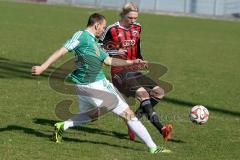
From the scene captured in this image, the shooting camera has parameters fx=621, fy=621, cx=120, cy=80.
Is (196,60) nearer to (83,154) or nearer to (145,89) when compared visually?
(145,89)

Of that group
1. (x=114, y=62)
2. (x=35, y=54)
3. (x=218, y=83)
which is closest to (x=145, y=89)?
(x=114, y=62)

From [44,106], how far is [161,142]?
334 cm

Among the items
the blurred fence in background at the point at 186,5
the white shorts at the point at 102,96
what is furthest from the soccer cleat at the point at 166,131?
the blurred fence in background at the point at 186,5

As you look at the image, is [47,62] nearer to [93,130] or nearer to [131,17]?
[131,17]

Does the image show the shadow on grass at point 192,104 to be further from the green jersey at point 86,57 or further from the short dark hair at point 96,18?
the short dark hair at point 96,18

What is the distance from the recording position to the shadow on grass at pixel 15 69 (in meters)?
16.0

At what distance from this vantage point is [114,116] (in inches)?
460

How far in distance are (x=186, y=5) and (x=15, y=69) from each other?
161 feet

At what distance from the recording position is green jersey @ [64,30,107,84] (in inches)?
345

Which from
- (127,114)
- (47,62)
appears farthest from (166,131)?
(47,62)

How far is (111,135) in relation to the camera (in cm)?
1002

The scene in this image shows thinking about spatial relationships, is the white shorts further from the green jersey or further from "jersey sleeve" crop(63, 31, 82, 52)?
"jersey sleeve" crop(63, 31, 82, 52)

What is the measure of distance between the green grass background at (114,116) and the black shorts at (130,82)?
2.41 feet

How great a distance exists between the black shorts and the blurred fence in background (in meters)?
51.3
